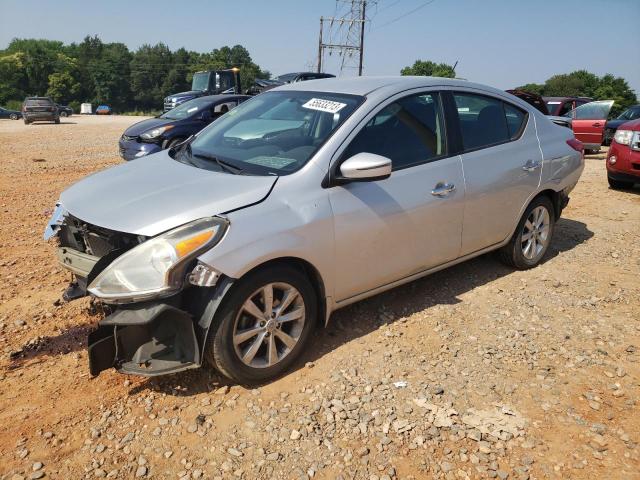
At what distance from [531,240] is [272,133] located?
8.90 feet

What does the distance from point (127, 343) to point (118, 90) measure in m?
108

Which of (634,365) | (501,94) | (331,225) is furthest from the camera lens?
(501,94)

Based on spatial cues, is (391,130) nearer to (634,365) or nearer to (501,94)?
(501,94)

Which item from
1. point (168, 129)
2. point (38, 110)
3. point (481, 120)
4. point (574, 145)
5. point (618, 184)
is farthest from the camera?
point (38, 110)

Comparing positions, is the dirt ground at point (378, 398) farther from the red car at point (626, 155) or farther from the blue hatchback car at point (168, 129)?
the blue hatchback car at point (168, 129)

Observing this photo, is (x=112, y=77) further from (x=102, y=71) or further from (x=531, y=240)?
(x=531, y=240)

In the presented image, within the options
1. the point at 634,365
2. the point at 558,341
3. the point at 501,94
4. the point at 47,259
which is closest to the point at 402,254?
Result: the point at 558,341

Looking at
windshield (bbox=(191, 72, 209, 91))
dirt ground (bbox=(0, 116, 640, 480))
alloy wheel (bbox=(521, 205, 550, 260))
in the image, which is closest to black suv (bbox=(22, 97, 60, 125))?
windshield (bbox=(191, 72, 209, 91))

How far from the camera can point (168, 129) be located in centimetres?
991

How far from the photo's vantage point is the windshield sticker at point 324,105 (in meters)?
3.43

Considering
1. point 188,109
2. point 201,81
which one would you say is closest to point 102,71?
point 201,81

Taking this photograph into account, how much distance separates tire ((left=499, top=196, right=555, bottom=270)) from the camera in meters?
4.62

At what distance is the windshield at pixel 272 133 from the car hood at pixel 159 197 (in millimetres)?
190

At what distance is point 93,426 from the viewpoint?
263cm
